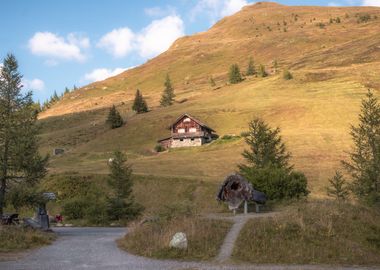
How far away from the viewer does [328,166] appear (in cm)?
6088

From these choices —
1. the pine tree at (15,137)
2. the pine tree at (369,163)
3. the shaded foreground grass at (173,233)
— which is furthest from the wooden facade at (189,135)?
the shaded foreground grass at (173,233)

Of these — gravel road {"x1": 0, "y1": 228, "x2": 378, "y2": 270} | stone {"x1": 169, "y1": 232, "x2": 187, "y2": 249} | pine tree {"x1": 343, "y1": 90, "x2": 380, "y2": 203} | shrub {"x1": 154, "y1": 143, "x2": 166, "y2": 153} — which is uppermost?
shrub {"x1": 154, "y1": 143, "x2": 166, "y2": 153}

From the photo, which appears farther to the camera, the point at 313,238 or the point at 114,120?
the point at 114,120

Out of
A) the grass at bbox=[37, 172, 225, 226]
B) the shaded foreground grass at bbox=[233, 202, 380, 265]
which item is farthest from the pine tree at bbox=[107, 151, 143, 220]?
the shaded foreground grass at bbox=[233, 202, 380, 265]

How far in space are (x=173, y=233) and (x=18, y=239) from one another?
808 centimetres

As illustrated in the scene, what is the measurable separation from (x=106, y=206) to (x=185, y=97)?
364 ft

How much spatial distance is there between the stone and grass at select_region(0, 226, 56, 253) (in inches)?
295

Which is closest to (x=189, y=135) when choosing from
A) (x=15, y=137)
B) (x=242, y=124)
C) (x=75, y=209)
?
(x=242, y=124)

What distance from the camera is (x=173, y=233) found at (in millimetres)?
20938

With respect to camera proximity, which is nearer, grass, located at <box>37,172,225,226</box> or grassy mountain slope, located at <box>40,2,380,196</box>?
grass, located at <box>37,172,225,226</box>

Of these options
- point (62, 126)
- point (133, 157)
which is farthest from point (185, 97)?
point (133, 157)

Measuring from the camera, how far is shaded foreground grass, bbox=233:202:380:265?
1853 cm

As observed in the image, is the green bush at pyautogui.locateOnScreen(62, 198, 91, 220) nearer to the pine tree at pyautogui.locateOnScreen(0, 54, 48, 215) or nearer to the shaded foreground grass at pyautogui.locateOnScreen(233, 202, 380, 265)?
the pine tree at pyautogui.locateOnScreen(0, 54, 48, 215)

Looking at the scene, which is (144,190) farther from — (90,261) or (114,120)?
(114,120)
